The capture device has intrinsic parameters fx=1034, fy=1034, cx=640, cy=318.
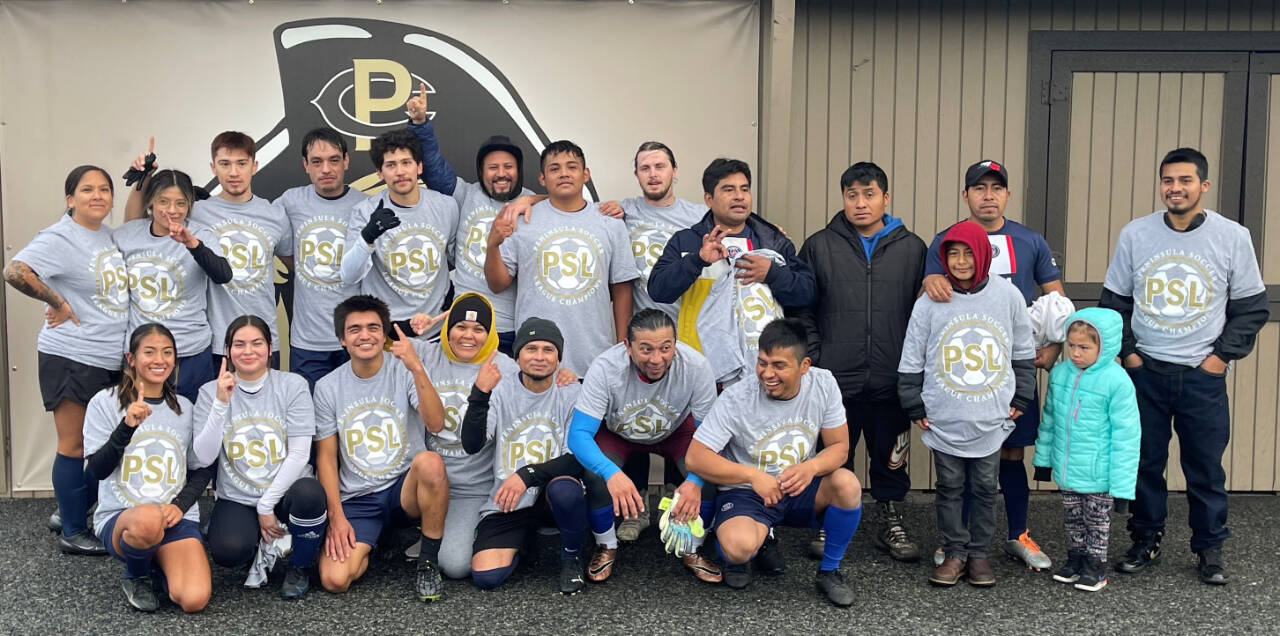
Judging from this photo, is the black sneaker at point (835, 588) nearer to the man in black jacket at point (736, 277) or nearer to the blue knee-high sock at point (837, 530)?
the blue knee-high sock at point (837, 530)

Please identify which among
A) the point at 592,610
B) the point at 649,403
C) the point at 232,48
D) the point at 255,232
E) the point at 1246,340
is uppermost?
the point at 232,48

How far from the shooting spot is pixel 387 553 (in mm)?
4238

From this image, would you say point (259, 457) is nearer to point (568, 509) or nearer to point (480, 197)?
point (568, 509)

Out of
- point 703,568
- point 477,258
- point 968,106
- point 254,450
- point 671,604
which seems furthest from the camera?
point 968,106

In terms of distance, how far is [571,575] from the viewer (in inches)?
151

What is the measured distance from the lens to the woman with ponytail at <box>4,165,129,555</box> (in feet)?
13.8

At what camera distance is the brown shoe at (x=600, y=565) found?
3.92 meters

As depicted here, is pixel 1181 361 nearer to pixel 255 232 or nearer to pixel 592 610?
pixel 592 610

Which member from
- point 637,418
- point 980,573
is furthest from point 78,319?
point 980,573

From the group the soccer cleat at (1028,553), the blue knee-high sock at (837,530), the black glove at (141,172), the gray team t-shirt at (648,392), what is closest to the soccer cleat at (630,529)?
the gray team t-shirt at (648,392)

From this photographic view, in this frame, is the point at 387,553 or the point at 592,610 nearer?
the point at 592,610

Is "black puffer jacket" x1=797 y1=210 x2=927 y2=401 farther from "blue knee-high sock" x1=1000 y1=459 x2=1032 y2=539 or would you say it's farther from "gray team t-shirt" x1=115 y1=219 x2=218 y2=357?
"gray team t-shirt" x1=115 y1=219 x2=218 y2=357

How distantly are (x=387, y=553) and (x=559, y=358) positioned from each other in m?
1.13

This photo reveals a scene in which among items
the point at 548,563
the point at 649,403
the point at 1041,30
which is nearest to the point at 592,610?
the point at 548,563
